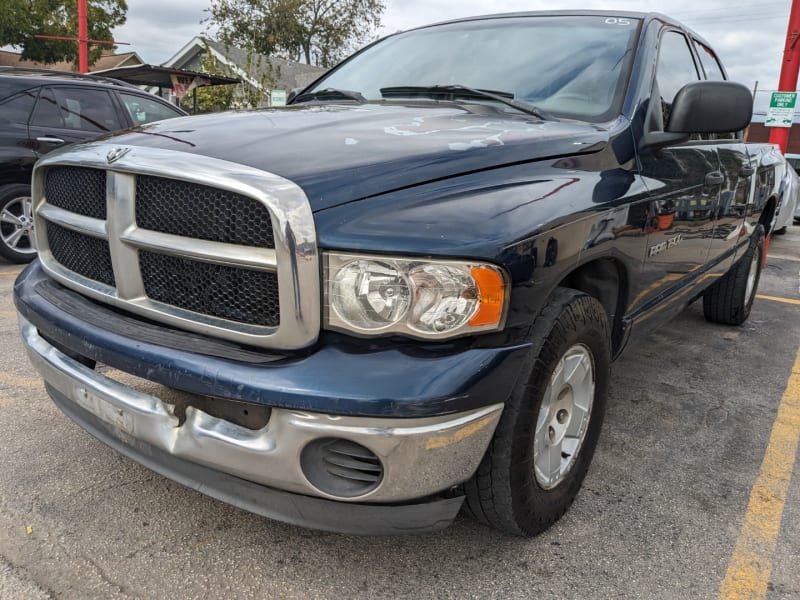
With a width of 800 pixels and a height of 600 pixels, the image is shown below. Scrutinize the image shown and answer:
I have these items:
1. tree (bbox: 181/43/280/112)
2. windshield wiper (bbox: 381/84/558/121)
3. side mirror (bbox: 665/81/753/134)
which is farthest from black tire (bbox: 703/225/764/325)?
tree (bbox: 181/43/280/112)

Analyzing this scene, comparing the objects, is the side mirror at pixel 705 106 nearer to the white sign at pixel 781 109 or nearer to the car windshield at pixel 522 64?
the car windshield at pixel 522 64

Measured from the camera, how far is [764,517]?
2.46 meters

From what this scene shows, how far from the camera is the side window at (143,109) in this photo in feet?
21.6

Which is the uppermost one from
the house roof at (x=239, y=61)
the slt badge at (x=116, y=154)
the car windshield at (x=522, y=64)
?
the house roof at (x=239, y=61)

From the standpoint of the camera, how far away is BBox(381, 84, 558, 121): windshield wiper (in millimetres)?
2633

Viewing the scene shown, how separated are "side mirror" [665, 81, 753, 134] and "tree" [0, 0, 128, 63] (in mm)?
32018

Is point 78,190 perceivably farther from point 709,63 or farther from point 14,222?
point 14,222

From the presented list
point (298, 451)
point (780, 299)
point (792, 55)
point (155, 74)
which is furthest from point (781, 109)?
point (155, 74)

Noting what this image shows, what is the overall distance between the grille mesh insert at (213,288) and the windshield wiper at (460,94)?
1397mm

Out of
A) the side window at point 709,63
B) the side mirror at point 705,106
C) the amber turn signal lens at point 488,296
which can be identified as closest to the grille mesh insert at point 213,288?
the amber turn signal lens at point 488,296

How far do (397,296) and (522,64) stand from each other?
5.39ft

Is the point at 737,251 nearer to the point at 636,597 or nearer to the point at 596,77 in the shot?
the point at 596,77

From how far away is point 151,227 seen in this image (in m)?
1.88

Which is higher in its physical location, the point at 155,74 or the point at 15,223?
the point at 155,74
